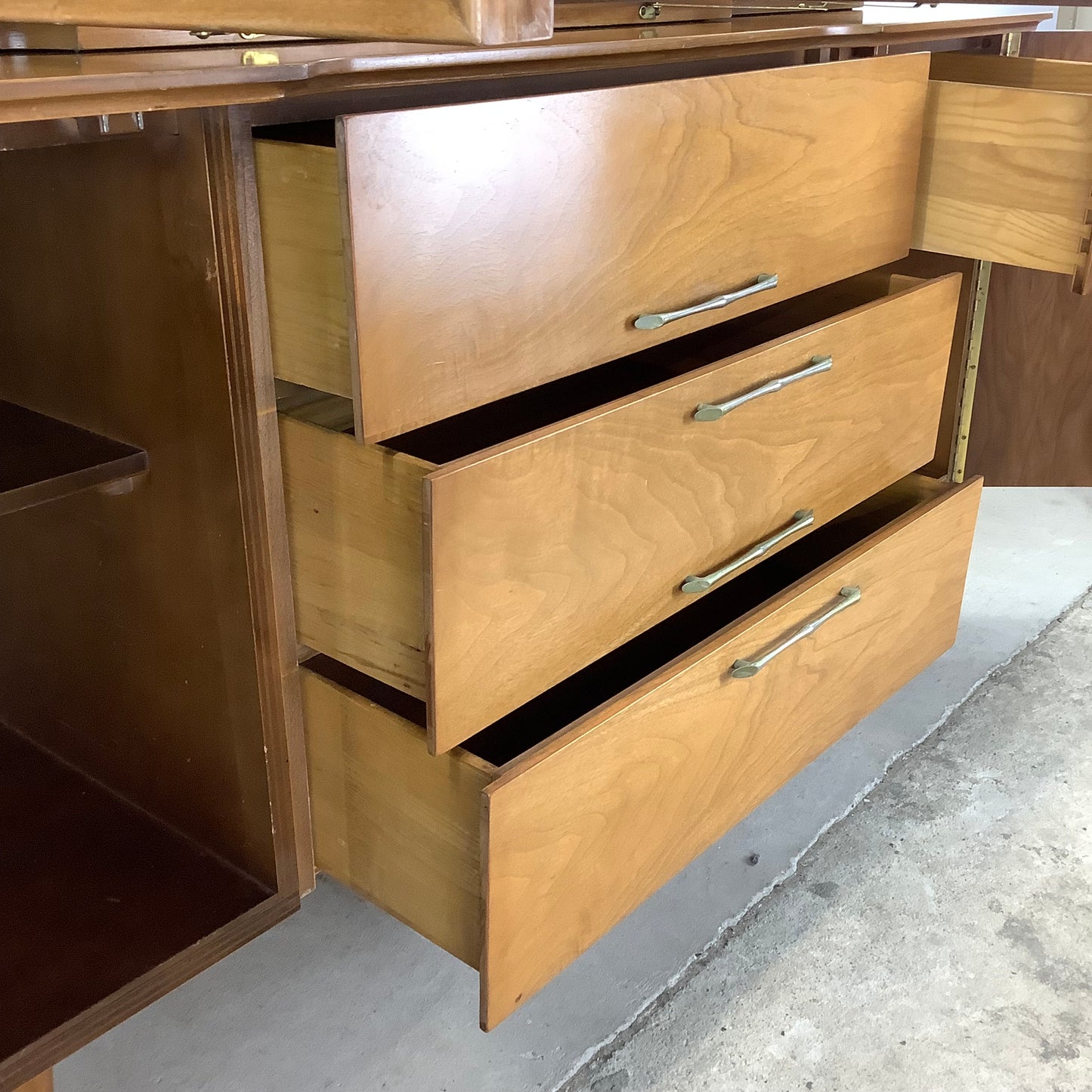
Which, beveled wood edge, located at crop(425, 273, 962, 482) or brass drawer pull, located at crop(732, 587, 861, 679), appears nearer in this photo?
beveled wood edge, located at crop(425, 273, 962, 482)

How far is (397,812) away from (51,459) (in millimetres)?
320

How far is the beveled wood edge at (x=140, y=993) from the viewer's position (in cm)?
69

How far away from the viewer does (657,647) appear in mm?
1161

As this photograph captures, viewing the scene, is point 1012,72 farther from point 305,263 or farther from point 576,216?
point 305,263

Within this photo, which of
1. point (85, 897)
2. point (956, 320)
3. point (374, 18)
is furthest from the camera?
point (956, 320)

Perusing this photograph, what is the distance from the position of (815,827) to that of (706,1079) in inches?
12.7

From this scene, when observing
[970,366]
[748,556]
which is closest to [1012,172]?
[970,366]

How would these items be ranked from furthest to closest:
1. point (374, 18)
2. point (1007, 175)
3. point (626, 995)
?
point (1007, 175) < point (626, 995) < point (374, 18)

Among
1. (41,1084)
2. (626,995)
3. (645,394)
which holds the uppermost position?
(645,394)

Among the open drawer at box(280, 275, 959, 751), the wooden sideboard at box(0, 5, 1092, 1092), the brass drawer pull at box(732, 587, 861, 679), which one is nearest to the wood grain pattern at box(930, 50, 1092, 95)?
the wooden sideboard at box(0, 5, 1092, 1092)

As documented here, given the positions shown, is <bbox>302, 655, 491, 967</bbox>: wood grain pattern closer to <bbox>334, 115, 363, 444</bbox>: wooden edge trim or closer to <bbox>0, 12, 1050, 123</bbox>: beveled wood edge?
<bbox>334, 115, 363, 444</bbox>: wooden edge trim

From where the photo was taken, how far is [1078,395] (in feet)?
5.27

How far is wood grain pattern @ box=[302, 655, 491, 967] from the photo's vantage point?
0.75 metres

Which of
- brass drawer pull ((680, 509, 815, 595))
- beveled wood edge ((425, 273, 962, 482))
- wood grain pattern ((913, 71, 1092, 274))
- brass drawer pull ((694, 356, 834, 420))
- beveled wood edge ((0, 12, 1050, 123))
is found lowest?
brass drawer pull ((680, 509, 815, 595))
